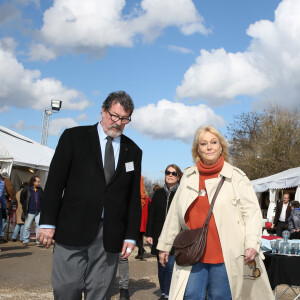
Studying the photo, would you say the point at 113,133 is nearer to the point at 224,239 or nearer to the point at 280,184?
the point at 224,239

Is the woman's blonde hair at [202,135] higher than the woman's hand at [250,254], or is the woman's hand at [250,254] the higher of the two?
the woman's blonde hair at [202,135]

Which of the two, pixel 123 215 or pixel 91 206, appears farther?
pixel 123 215

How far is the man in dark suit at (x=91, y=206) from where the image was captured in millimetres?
3219

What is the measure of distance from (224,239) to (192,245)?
0.83 ft

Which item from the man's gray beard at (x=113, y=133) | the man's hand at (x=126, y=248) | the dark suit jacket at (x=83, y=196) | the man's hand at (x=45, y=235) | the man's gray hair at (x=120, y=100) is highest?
the man's gray hair at (x=120, y=100)

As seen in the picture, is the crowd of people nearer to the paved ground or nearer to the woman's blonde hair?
the woman's blonde hair

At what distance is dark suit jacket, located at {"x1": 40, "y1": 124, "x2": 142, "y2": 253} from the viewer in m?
3.23

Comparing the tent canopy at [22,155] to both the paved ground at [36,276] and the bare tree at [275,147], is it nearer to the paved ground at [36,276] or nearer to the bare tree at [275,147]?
the paved ground at [36,276]

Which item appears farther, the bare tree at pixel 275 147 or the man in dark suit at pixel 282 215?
the bare tree at pixel 275 147

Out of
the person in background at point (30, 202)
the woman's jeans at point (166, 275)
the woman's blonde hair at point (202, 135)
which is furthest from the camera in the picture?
the person in background at point (30, 202)

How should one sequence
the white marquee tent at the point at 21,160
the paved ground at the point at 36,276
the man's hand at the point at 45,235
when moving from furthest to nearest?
the white marquee tent at the point at 21,160
the paved ground at the point at 36,276
the man's hand at the point at 45,235

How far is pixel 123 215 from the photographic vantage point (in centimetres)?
343

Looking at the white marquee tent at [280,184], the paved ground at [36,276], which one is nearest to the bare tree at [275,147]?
the white marquee tent at [280,184]

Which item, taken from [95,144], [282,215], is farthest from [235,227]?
[282,215]
